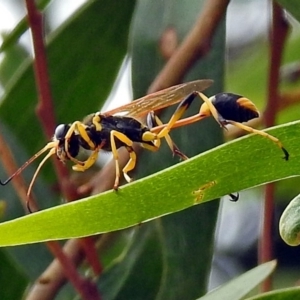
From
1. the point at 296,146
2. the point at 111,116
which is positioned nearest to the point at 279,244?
the point at 111,116

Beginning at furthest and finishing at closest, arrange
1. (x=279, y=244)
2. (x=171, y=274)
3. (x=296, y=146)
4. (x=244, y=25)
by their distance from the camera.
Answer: (x=244, y=25)
(x=279, y=244)
(x=171, y=274)
(x=296, y=146)

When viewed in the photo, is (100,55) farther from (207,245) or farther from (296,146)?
(296,146)

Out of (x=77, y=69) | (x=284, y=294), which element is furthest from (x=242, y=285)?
(x=77, y=69)

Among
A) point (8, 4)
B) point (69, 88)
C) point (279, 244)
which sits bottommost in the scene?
point (279, 244)

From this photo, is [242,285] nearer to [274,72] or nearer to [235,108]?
[235,108]

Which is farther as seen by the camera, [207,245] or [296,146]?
[207,245]

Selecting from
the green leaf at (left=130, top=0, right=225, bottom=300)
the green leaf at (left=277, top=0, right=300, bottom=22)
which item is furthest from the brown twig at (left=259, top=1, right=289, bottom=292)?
the green leaf at (left=277, top=0, right=300, bottom=22)

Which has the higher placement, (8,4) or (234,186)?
(8,4)
